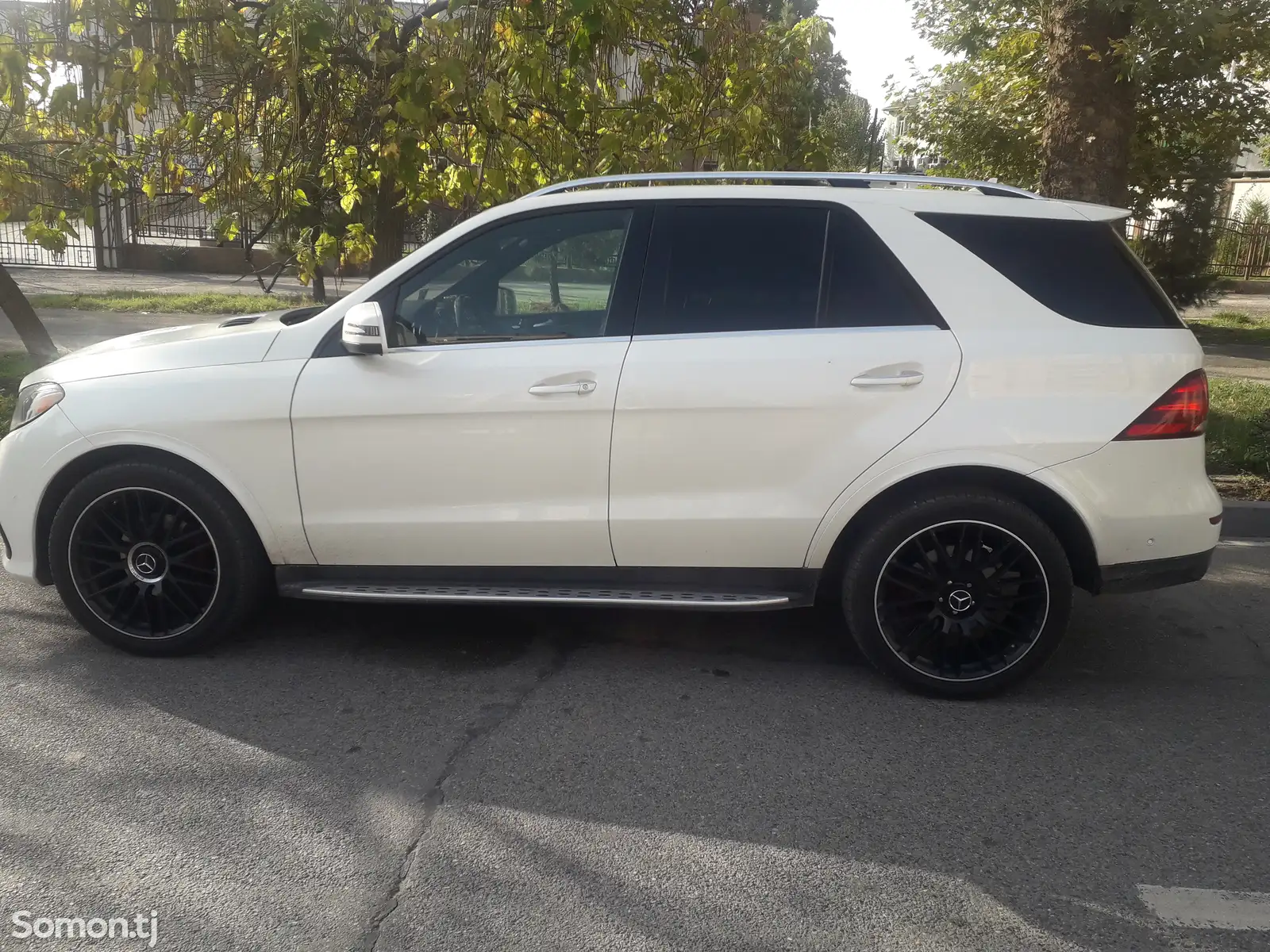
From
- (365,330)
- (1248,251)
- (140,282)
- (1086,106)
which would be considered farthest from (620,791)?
(1248,251)

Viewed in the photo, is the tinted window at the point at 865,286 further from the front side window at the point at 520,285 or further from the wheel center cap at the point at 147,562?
the wheel center cap at the point at 147,562

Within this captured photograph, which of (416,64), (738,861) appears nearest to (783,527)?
(738,861)

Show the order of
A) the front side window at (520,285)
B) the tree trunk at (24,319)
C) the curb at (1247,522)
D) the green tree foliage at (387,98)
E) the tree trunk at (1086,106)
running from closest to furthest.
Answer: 1. the front side window at (520,285)
2. the green tree foliage at (387,98)
3. the curb at (1247,522)
4. the tree trunk at (1086,106)
5. the tree trunk at (24,319)

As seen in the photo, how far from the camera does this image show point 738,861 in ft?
10.3

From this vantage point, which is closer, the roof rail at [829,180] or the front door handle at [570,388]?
the front door handle at [570,388]

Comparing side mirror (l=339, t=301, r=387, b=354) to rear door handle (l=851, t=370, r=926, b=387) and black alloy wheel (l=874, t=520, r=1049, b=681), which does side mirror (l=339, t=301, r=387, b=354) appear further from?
black alloy wheel (l=874, t=520, r=1049, b=681)

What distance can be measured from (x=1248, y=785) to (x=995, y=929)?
1331 millimetres

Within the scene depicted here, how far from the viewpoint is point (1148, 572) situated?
414cm

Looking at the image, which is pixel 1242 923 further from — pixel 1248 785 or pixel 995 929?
pixel 1248 785

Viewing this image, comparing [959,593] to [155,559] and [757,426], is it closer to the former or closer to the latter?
[757,426]

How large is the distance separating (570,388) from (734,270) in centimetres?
78

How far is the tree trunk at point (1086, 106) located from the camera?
8.18 m

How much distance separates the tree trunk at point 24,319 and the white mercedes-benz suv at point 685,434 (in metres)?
5.99

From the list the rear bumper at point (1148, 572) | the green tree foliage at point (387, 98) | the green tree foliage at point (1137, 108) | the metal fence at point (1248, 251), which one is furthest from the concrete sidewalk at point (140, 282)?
the metal fence at point (1248, 251)
